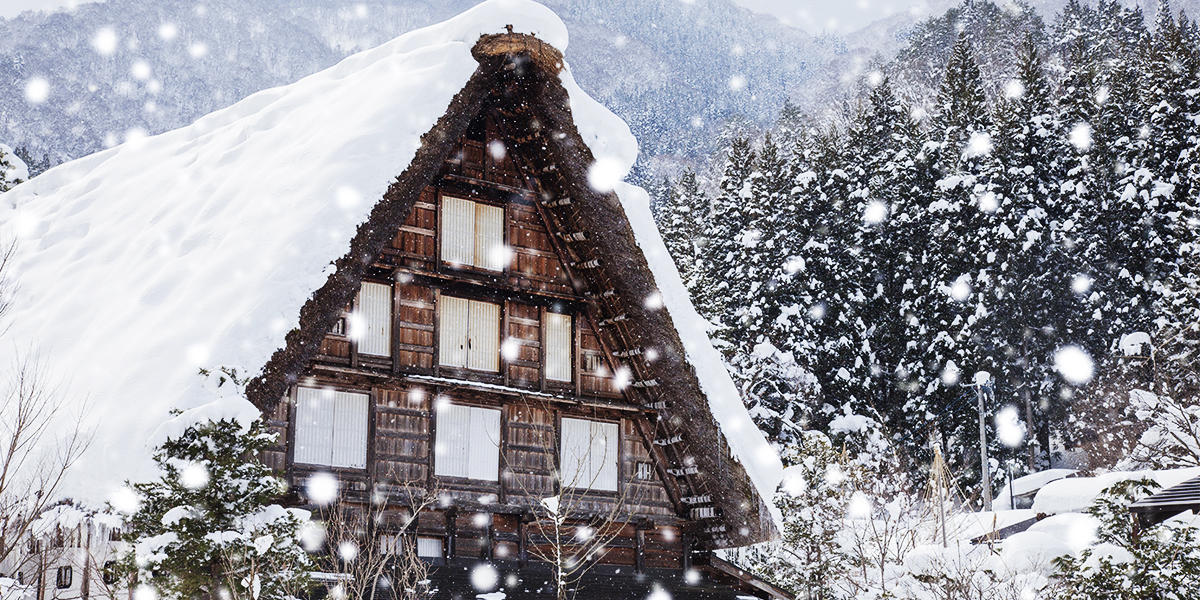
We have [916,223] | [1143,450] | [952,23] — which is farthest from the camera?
[952,23]

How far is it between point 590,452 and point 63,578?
6165mm

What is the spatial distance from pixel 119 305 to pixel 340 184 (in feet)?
9.32

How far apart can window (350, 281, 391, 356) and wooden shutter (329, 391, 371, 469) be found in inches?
22.2

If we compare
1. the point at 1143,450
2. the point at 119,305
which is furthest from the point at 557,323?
the point at 1143,450

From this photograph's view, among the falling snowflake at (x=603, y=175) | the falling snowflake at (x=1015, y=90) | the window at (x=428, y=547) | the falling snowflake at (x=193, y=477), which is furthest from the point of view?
the falling snowflake at (x=1015, y=90)

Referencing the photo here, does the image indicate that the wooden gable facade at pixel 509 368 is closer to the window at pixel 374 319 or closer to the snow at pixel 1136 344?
A: the window at pixel 374 319

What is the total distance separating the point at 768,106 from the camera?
139 metres

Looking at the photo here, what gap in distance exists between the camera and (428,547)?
12695 mm

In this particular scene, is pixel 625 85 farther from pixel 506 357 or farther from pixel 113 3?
pixel 506 357

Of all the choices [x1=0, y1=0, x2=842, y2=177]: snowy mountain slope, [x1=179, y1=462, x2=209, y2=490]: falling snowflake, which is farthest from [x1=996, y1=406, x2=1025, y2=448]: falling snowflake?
[x1=0, y1=0, x2=842, y2=177]: snowy mountain slope

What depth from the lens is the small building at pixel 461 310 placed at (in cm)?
1166

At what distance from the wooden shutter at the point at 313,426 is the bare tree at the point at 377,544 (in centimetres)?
60

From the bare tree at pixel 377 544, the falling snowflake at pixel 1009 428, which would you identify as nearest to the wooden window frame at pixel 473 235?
the bare tree at pixel 377 544

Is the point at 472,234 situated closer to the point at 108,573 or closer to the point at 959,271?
the point at 108,573
